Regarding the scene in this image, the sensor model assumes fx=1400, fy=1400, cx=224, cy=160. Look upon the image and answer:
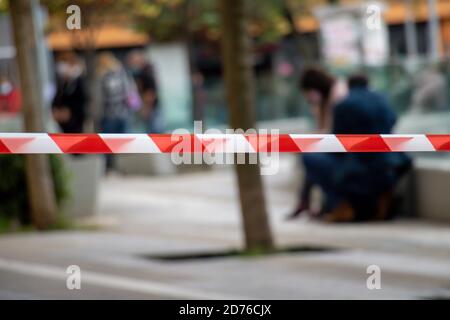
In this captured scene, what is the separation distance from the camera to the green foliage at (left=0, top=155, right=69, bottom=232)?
1388 cm

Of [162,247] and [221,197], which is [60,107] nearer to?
[221,197]

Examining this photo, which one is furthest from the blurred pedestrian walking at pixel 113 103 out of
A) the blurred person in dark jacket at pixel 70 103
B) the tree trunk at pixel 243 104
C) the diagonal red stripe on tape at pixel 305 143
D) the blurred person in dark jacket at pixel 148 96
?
the diagonal red stripe on tape at pixel 305 143

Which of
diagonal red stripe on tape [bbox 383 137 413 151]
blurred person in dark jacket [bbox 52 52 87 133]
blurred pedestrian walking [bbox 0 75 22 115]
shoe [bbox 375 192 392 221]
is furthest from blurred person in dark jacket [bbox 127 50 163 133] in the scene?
diagonal red stripe on tape [bbox 383 137 413 151]

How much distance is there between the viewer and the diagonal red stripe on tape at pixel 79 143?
739 cm

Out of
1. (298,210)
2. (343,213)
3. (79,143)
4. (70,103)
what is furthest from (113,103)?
(79,143)

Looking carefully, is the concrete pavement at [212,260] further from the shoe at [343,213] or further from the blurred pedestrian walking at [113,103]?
the blurred pedestrian walking at [113,103]

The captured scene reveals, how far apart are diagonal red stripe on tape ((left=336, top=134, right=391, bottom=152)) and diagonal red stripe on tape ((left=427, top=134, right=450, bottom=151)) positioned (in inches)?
9.8

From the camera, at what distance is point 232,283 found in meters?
9.80

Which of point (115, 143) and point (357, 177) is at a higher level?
point (115, 143)

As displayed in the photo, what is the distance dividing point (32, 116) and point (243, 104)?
9.76ft

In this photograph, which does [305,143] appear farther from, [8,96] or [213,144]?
[8,96]

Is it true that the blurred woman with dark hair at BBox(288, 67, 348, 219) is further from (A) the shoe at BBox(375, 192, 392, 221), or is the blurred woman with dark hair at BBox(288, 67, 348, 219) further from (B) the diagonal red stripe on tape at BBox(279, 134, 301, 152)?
(B) the diagonal red stripe on tape at BBox(279, 134, 301, 152)

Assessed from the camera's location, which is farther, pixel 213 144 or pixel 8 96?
pixel 8 96

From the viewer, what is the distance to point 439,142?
771 centimetres
